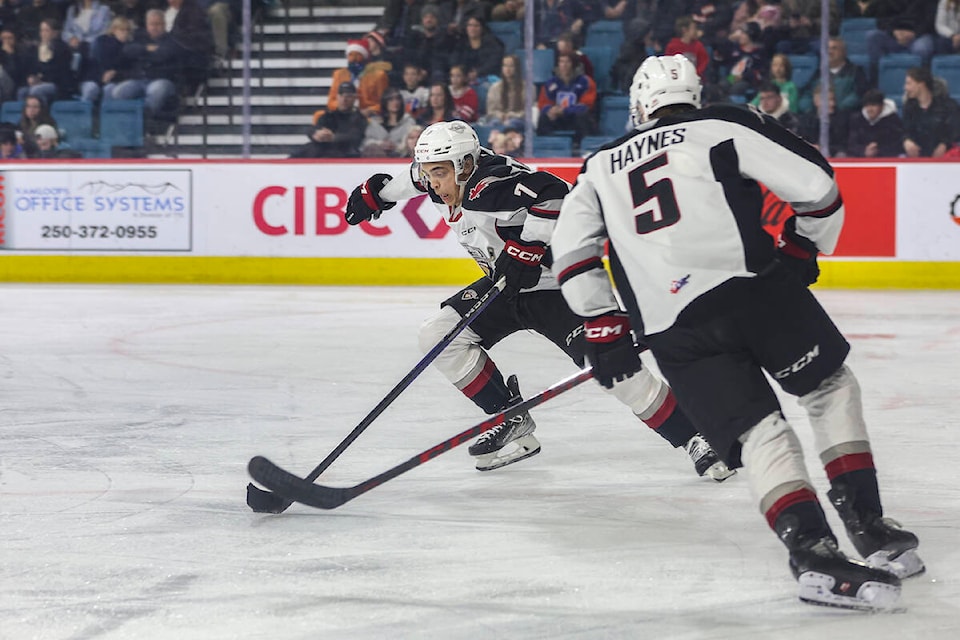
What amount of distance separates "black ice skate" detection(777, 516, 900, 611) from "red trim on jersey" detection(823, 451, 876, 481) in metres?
0.20

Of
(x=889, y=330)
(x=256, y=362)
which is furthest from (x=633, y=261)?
(x=889, y=330)

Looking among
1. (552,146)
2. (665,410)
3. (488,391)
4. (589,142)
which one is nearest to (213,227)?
(552,146)

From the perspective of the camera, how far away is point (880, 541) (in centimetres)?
246

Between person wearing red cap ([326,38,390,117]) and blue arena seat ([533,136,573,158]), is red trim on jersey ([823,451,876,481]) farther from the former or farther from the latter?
person wearing red cap ([326,38,390,117])

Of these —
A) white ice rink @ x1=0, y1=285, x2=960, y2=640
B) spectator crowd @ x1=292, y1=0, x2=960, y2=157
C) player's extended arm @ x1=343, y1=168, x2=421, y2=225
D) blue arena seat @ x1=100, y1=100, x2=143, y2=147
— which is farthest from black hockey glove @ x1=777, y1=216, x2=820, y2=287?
blue arena seat @ x1=100, y1=100, x2=143, y2=147

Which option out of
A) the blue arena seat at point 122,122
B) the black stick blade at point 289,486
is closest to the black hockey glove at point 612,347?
the black stick blade at point 289,486

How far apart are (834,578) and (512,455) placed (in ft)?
5.07

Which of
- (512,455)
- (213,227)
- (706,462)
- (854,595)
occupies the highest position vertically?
(854,595)

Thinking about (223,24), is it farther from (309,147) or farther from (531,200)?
(531,200)

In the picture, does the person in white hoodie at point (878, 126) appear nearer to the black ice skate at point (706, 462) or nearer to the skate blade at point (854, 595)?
the black ice skate at point (706, 462)

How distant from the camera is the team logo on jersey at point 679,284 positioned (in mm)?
2449

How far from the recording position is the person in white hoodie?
8.80 m

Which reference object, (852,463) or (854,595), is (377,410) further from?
(854,595)

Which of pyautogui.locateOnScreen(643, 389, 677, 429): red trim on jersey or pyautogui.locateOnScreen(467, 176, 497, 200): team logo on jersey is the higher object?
pyautogui.locateOnScreen(467, 176, 497, 200): team logo on jersey
